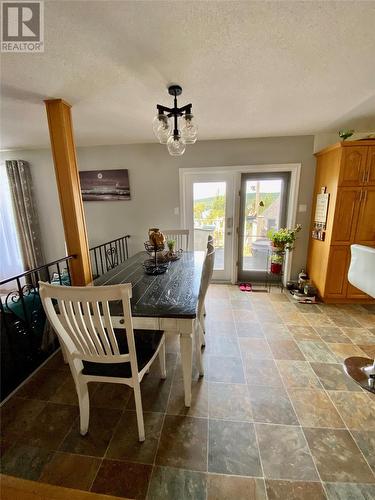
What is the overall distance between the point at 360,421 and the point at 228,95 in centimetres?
259

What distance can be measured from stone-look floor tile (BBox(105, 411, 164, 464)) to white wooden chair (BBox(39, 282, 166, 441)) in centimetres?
6

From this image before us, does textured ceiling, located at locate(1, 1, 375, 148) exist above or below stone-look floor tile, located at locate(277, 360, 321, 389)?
above

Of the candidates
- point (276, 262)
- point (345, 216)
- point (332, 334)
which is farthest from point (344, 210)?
point (332, 334)

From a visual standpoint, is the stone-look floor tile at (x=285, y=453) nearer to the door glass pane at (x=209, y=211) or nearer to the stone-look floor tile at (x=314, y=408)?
the stone-look floor tile at (x=314, y=408)

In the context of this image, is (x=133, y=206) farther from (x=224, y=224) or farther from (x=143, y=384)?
(x=143, y=384)

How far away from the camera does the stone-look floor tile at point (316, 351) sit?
1.78m

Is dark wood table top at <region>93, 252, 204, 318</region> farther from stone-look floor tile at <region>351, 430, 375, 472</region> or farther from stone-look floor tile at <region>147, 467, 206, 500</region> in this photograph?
stone-look floor tile at <region>351, 430, 375, 472</region>

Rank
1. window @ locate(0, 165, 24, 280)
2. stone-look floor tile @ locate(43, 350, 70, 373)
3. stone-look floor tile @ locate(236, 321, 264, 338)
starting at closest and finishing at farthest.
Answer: stone-look floor tile @ locate(43, 350, 70, 373), stone-look floor tile @ locate(236, 321, 264, 338), window @ locate(0, 165, 24, 280)

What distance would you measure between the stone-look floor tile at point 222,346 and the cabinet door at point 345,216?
5.97ft

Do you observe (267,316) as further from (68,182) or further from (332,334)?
(68,182)

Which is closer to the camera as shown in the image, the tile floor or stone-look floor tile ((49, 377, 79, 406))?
the tile floor

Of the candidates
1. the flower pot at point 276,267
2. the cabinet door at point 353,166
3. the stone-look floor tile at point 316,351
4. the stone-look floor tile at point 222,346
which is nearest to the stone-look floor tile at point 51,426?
the stone-look floor tile at point 222,346

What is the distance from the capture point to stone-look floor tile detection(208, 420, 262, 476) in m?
1.05

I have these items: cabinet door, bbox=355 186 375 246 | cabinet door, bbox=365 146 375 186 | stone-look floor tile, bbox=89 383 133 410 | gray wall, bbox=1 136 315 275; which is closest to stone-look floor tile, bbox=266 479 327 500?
stone-look floor tile, bbox=89 383 133 410
